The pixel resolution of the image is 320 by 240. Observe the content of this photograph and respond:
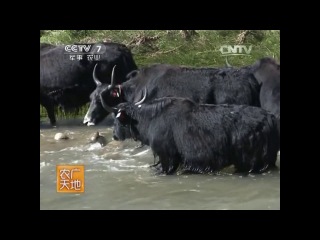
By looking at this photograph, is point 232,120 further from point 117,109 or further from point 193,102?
point 117,109

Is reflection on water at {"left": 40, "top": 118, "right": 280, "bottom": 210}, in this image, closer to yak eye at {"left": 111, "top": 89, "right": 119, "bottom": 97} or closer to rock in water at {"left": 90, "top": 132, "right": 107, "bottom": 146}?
rock in water at {"left": 90, "top": 132, "right": 107, "bottom": 146}

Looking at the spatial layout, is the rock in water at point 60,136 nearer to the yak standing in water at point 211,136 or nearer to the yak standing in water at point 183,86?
the yak standing in water at point 183,86

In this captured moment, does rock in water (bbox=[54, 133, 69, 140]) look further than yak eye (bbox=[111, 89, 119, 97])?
No

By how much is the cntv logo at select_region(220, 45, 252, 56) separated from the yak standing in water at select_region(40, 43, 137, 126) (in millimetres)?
2033

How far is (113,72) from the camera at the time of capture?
31.5ft

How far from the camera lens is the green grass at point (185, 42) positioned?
784 centimetres

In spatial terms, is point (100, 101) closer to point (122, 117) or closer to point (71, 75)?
point (122, 117)

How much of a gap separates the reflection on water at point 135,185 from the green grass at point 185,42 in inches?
44.9

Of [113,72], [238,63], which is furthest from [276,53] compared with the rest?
[113,72]

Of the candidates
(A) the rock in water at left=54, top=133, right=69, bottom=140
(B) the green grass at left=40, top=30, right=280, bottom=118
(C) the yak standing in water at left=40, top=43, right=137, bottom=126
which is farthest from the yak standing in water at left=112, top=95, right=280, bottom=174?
(C) the yak standing in water at left=40, top=43, right=137, bottom=126

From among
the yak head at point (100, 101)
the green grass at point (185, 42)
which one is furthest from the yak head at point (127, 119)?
the green grass at point (185, 42)

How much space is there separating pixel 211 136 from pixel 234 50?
1.10 meters

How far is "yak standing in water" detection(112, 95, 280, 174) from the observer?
27.0 feet

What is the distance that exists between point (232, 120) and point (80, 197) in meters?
2.10
